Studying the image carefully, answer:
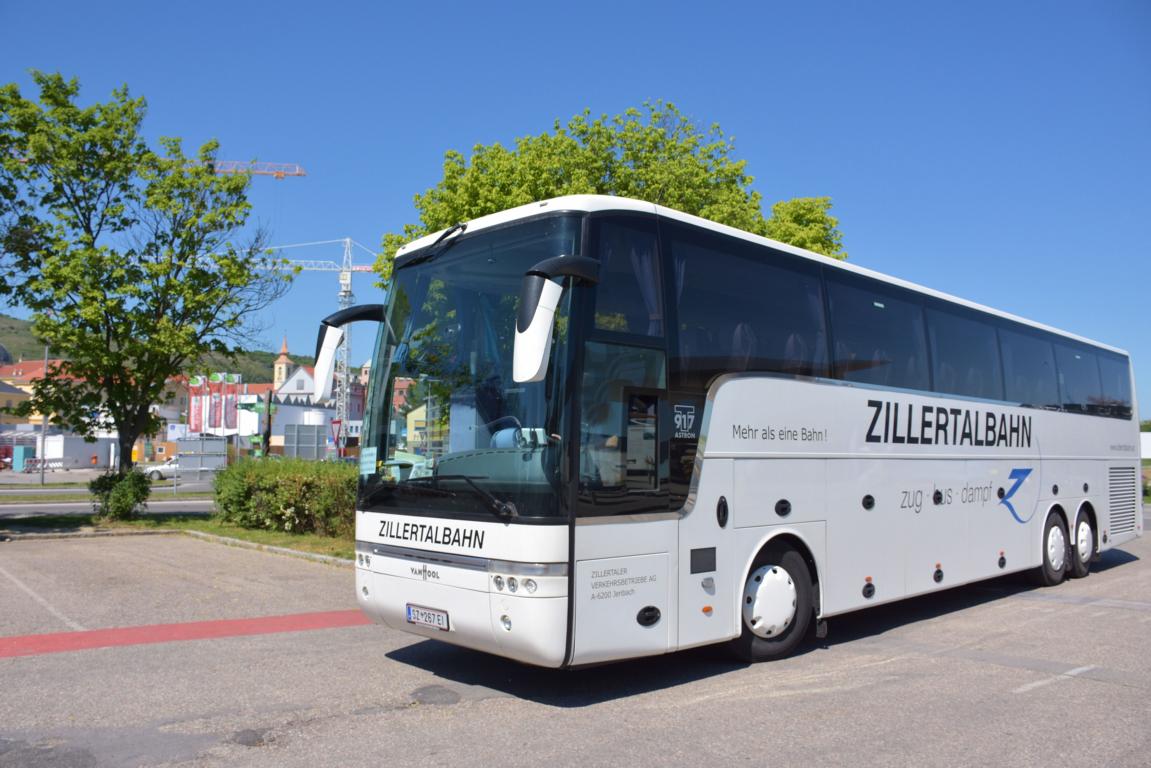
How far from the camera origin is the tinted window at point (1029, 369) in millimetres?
11750

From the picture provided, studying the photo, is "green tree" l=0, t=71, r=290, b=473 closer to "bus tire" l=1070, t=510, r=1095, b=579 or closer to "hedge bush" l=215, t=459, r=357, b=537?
"hedge bush" l=215, t=459, r=357, b=537

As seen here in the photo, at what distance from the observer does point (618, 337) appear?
6543 mm

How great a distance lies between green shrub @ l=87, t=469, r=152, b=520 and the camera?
19828 millimetres

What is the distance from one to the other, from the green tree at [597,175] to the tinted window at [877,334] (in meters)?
9.97

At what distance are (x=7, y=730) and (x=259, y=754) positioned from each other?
5.90 ft

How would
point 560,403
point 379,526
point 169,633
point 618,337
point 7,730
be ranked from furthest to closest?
point 169,633 → point 379,526 → point 618,337 → point 560,403 → point 7,730

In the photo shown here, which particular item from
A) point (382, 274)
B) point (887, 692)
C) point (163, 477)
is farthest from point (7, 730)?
point (163, 477)

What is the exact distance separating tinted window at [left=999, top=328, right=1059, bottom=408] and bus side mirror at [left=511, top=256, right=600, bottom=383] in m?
8.20

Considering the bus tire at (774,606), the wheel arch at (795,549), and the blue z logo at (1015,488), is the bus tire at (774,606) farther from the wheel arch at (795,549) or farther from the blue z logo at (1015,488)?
the blue z logo at (1015,488)

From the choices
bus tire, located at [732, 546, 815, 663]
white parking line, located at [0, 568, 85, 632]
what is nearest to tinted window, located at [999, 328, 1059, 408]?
Result: bus tire, located at [732, 546, 815, 663]

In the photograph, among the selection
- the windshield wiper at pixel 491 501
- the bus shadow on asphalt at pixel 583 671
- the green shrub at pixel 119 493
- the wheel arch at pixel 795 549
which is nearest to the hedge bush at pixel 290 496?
the green shrub at pixel 119 493

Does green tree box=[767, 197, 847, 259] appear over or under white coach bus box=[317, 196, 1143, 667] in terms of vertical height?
over

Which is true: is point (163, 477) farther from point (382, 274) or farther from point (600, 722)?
point (600, 722)

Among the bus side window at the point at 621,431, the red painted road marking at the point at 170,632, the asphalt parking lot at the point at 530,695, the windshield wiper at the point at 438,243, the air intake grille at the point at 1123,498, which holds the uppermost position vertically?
the windshield wiper at the point at 438,243
